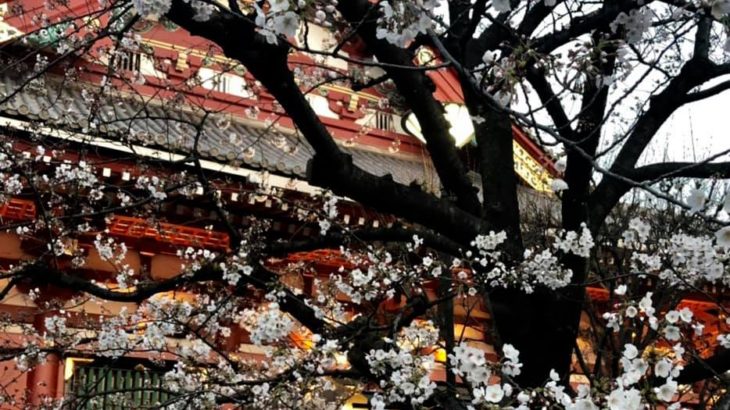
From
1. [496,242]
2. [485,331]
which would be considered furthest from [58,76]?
[496,242]

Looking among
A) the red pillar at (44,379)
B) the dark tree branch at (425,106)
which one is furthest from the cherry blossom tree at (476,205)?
the red pillar at (44,379)

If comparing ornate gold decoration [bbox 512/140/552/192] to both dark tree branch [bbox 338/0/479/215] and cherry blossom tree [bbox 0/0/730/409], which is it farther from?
dark tree branch [bbox 338/0/479/215]

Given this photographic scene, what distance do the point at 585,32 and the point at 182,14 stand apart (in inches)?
98.1

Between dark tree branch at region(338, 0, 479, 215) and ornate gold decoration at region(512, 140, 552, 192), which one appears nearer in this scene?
dark tree branch at region(338, 0, 479, 215)

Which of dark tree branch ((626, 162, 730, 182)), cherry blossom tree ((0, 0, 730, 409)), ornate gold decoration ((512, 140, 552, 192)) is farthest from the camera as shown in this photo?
ornate gold decoration ((512, 140, 552, 192))

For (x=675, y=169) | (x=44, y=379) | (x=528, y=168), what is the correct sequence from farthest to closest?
(x=528, y=168) < (x=44, y=379) < (x=675, y=169)

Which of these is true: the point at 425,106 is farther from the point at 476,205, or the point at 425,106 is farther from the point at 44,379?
the point at 44,379

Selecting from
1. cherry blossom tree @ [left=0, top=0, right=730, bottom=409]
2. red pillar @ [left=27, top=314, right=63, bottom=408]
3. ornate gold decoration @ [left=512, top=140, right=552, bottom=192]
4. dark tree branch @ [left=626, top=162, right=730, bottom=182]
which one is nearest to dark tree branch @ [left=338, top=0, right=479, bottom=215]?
cherry blossom tree @ [left=0, top=0, right=730, bottom=409]

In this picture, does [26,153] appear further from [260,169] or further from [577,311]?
[577,311]

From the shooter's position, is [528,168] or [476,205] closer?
[476,205]

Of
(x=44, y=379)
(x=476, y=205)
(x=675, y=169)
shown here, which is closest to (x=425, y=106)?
(x=476, y=205)

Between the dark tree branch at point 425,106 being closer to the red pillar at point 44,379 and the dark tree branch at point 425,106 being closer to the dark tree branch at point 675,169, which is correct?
the dark tree branch at point 675,169

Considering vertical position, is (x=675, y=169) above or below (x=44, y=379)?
above

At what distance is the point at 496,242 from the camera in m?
4.32
